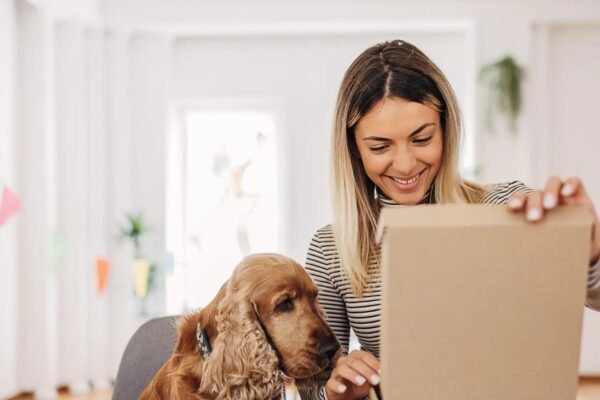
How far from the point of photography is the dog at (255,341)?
3.45ft

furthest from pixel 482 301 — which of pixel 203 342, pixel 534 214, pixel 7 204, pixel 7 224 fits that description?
pixel 7 224

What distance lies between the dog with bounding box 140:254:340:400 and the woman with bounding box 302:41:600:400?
6 centimetres

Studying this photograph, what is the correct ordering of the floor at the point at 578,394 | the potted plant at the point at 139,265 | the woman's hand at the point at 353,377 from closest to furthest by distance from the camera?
the woman's hand at the point at 353,377 < the floor at the point at 578,394 < the potted plant at the point at 139,265

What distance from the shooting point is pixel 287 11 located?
19.0ft

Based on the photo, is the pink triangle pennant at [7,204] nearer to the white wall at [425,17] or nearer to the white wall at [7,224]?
the white wall at [7,224]

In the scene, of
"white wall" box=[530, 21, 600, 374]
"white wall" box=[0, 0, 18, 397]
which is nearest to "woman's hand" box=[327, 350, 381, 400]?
"white wall" box=[0, 0, 18, 397]

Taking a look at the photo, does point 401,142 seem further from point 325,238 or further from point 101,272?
point 101,272

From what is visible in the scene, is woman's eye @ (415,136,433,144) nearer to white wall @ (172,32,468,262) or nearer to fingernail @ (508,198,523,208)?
fingernail @ (508,198,523,208)


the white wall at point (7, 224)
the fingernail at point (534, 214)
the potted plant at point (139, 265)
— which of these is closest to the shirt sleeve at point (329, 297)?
the fingernail at point (534, 214)

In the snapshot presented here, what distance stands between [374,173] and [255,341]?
392 mm

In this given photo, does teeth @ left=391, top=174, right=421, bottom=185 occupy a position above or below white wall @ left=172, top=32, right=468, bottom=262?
below

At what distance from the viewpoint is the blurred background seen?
514cm

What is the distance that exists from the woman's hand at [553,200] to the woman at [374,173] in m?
0.28

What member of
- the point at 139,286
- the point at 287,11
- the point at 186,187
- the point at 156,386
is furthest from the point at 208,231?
the point at 156,386
